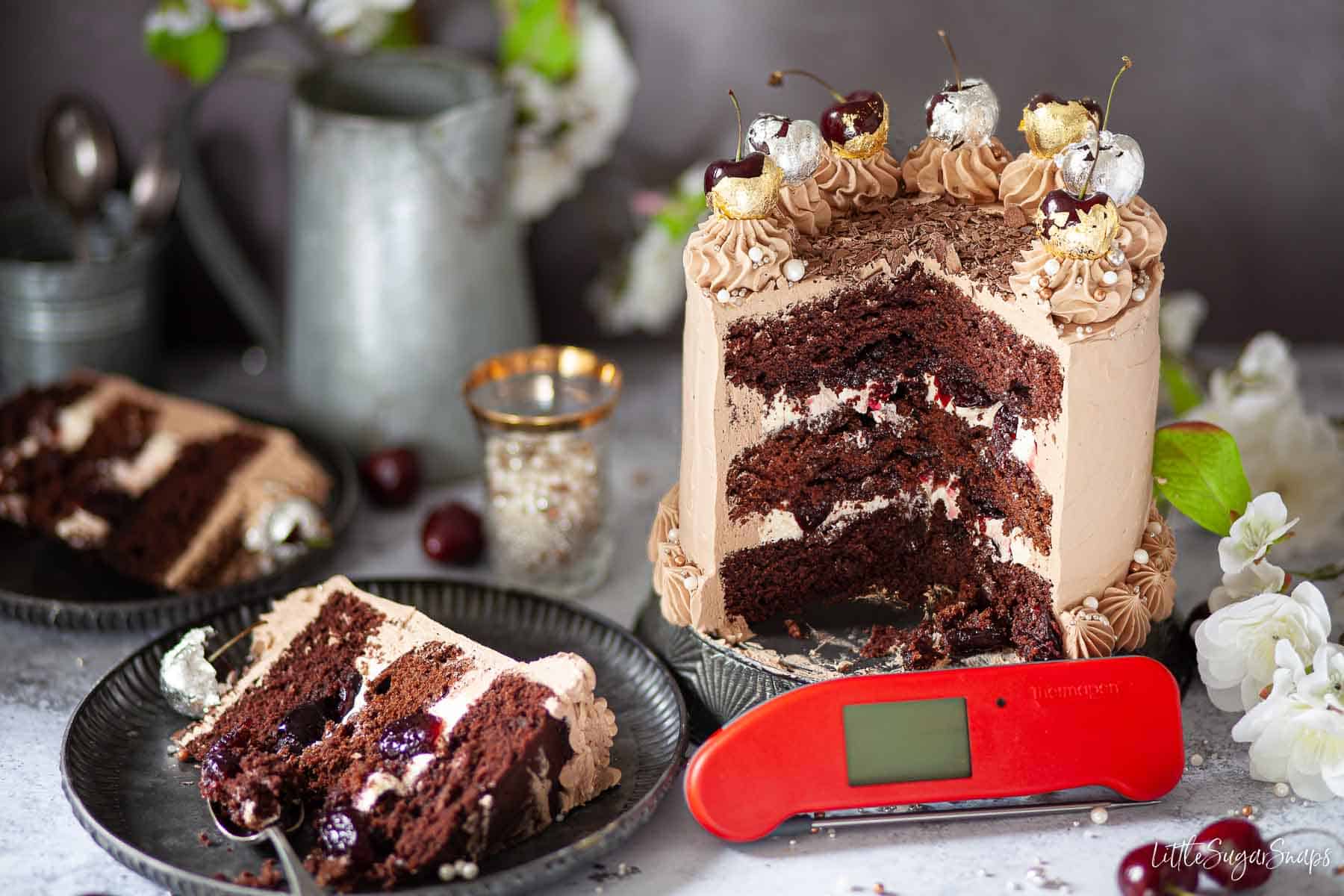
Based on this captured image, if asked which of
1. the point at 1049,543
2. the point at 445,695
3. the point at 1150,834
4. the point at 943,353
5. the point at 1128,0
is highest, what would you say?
the point at 1128,0

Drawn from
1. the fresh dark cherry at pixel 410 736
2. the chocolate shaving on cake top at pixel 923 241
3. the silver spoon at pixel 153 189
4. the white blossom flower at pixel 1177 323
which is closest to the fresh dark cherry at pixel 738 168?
the chocolate shaving on cake top at pixel 923 241

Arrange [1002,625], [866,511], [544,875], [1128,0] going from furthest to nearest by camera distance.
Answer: [1128,0], [866,511], [1002,625], [544,875]

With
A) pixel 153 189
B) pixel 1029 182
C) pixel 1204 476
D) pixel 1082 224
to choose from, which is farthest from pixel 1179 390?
pixel 153 189

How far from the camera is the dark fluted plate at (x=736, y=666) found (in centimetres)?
147

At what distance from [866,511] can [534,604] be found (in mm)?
417

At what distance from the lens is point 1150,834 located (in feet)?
4.62

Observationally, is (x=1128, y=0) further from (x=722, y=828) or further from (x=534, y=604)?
(x=722, y=828)

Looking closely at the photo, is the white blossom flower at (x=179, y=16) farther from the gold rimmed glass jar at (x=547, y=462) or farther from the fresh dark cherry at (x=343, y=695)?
the fresh dark cherry at (x=343, y=695)

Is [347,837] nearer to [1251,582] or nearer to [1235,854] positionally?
[1235,854]

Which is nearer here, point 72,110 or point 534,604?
point 534,604

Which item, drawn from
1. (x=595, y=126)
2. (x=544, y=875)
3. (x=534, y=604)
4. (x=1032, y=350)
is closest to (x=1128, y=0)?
(x=595, y=126)

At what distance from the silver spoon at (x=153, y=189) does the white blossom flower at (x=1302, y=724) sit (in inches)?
68.0

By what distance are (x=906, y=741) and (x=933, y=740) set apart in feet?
0.09

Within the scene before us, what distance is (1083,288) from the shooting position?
1.33m
